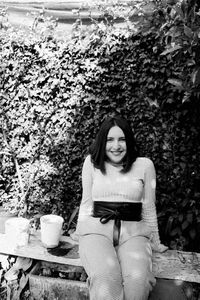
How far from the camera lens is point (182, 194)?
3873mm

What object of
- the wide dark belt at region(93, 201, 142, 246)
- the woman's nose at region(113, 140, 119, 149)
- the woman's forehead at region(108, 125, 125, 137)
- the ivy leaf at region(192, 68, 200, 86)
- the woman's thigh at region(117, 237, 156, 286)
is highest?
the ivy leaf at region(192, 68, 200, 86)

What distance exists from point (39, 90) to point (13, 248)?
76.8 inches

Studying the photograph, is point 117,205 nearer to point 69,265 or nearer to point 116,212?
point 116,212

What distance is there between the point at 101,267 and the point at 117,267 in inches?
4.9

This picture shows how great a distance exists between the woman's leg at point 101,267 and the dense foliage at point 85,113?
1291 millimetres

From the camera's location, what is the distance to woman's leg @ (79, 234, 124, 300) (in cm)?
233

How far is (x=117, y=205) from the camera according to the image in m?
2.84

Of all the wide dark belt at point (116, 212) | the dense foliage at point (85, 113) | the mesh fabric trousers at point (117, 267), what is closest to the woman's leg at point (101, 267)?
the mesh fabric trousers at point (117, 267)

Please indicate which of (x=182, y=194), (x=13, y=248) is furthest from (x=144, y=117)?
(x=13, y=248)

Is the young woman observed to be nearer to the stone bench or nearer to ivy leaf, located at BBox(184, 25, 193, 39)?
the stone bench

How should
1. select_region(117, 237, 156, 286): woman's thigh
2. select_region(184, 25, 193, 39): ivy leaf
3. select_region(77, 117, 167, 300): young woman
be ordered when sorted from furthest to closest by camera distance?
select_region(77, 117, 167, 300): young woman < select_region(117, 237, 156, 286): woman's thigh < select_region(184, 25, 193, 39): ivy leaf

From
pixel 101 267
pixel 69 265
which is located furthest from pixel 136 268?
pixel 69 265

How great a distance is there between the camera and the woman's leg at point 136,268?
236 centimetres

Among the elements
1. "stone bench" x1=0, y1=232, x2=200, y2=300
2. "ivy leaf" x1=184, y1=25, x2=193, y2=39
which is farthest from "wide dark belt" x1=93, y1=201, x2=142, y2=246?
"ivy leaf" x1=184, y1=25, x2=193, y2=39
